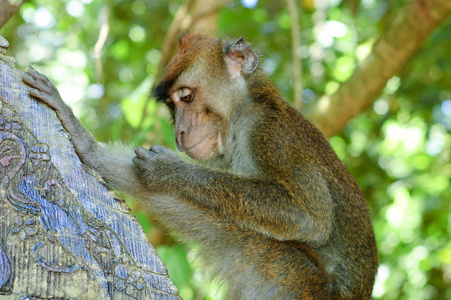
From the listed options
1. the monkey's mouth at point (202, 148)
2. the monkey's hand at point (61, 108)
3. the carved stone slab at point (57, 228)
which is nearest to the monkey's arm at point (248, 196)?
the monkey's mouth at point (202, 148)

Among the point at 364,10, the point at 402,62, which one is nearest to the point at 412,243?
the point at 402,62

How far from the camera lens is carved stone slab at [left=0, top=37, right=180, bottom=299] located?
1.72 m

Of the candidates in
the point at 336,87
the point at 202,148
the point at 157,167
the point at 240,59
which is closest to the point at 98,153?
the point at 157,167

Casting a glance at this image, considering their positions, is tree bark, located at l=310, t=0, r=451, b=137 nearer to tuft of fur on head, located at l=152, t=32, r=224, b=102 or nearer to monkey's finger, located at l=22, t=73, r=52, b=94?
tuft of fur on head, located at l=152, t=32, r=224, b=102

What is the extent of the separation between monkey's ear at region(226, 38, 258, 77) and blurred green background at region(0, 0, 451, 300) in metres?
0.79

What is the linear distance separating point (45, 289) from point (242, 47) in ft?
9.41

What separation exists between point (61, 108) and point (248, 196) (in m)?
1.37

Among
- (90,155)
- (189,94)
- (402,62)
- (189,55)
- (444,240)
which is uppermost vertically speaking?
(402,62)

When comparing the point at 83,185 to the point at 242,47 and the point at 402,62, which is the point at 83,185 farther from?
the point at 402,62

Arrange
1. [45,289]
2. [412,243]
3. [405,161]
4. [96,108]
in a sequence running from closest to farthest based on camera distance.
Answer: [45,289] → [412,243] → [405,161] → [96,108]

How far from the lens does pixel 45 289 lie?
1.68m

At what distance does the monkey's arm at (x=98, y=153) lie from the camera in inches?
106

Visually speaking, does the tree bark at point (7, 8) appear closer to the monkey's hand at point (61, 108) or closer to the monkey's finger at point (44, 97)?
the monkey's hand at point (61, 108)

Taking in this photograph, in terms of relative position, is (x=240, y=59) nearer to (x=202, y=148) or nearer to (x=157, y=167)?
(x=202, y=148)
